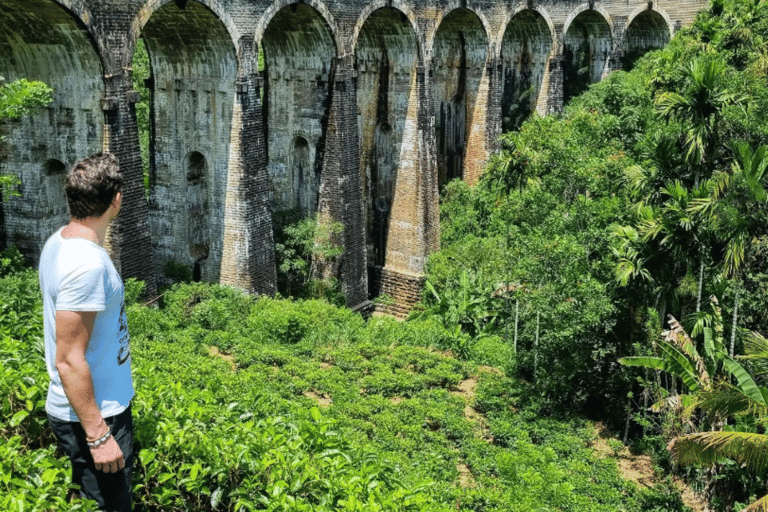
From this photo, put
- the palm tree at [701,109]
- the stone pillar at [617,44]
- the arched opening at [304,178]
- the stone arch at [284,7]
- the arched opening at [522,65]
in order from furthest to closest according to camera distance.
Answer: the stone pillar at [617,44], the arched opening at [522,65], the arched opening at [304,178], the stone arch at [284,7], the palm tree at [701,109]

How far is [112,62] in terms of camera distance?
1448 cm

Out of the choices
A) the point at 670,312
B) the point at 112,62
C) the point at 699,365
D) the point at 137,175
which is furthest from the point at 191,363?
the point at 670,312

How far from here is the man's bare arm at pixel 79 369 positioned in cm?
434

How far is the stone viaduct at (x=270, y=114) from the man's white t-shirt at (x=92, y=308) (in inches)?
414

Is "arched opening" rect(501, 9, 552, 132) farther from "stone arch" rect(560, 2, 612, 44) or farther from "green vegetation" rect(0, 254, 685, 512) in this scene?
"green vegetation" rect(0, 254, 685, 512)

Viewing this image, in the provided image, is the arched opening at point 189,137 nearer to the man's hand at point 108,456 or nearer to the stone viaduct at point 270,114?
the stone viaduct at point 270,114

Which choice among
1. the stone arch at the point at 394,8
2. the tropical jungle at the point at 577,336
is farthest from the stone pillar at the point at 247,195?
the stone arch at the point at 394,8

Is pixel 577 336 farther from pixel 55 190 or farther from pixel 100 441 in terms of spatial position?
pixel 100 441

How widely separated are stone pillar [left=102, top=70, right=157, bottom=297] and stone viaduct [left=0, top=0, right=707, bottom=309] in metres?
0.03

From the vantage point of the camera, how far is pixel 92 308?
4.39 meters

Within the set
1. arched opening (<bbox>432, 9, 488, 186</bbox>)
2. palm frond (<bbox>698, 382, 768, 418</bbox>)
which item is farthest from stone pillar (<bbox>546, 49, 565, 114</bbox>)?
palm frond (<bbox>698, 382, 768, 418</bbox>)

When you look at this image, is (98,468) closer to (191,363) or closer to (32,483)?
(32,483)

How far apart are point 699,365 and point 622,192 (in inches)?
193

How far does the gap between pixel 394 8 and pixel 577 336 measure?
32.9 feet
